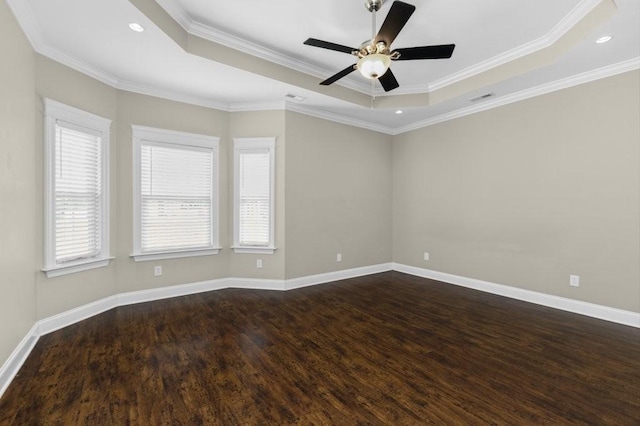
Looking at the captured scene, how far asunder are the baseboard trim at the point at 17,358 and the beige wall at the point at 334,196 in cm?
281

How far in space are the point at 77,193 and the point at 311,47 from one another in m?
3.09

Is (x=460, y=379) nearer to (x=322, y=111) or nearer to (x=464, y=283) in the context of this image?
(x=464, y=283)

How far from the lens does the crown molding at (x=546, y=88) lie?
10.6ft

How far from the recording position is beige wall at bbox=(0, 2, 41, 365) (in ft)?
6.99

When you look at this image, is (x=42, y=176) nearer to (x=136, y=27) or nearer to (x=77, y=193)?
(x=77, y=193)

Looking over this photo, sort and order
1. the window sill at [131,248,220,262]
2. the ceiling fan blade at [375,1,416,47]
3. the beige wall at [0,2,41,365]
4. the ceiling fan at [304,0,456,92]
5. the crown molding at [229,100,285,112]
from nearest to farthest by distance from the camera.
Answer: the ceiling fan blade at [375,1,416,47] < the beige wall at [0,2,41,365] < the ceiling fan at [304,0,456,92] < the window sill at [131,248,220,262] < the crown molding at [229,100,285,112]

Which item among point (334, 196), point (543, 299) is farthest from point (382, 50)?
point (543, 299)

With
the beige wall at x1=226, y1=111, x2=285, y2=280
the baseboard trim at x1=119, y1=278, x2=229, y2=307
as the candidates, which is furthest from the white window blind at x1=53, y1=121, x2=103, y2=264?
the beige wall at x1=226, y1=111, x2=285, y2=280

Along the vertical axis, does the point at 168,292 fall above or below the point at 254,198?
below

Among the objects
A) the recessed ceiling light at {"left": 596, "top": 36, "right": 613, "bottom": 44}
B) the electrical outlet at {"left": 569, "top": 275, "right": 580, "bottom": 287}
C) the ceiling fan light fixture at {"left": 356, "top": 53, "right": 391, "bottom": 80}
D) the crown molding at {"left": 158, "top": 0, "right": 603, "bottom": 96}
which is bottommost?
the electrical outlet at {"left": 569, "top": 275, "right": 580, "bottom": 287}

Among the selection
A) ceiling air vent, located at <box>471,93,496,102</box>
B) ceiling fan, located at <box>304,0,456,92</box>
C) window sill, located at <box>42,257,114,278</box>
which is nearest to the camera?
ceiling fan, located at <box>304,0,456,92</box>

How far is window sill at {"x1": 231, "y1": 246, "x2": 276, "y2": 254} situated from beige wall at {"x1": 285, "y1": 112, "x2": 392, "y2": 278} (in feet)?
0.95

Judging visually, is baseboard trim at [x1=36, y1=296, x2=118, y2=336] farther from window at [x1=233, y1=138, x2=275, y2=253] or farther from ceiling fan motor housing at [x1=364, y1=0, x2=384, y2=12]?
ceiling fan motor housing at [x1=364, y1=0, x2=384, y2=12]

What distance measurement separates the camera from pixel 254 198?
177 inches
